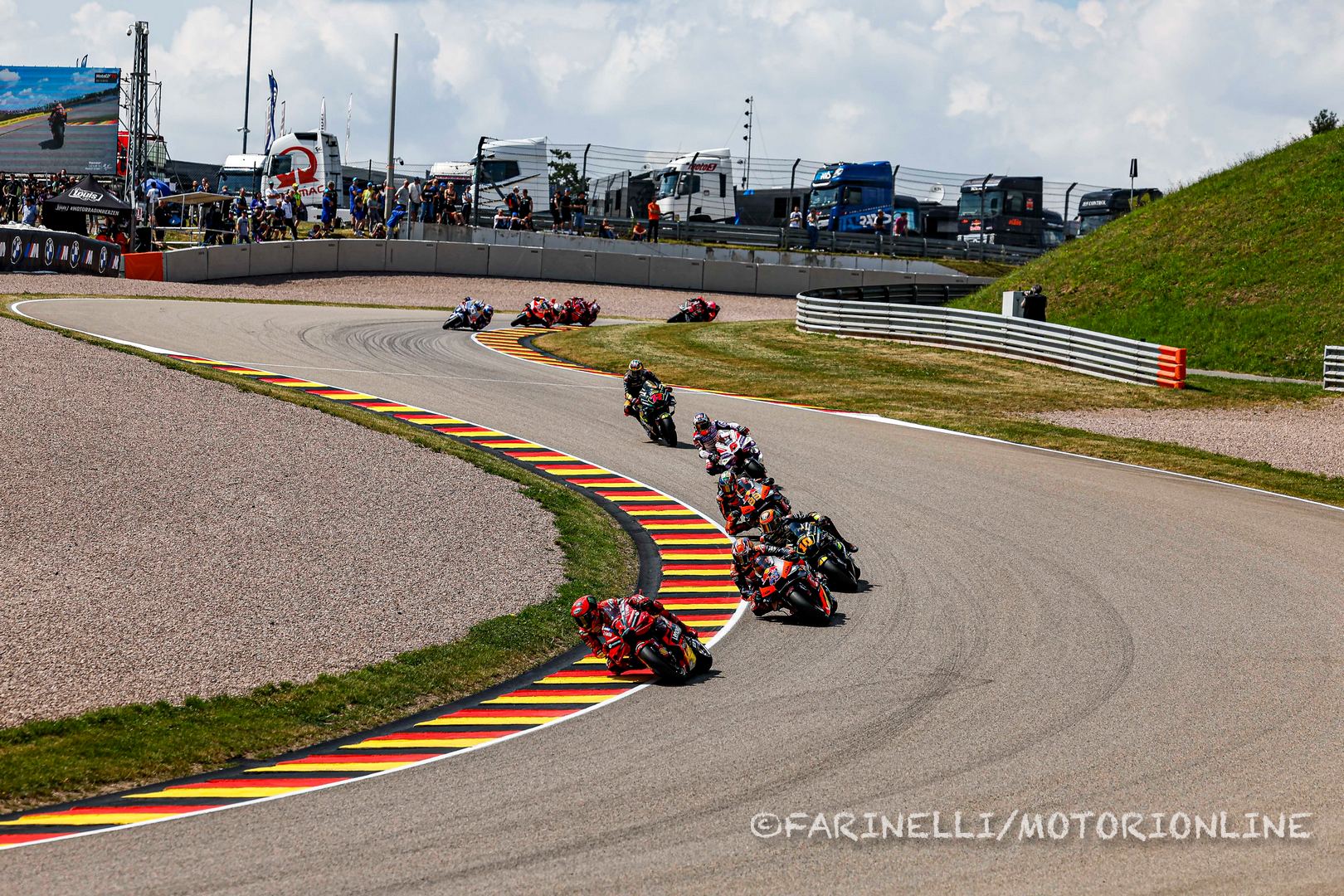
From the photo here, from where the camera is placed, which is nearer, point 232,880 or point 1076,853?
point 232,880

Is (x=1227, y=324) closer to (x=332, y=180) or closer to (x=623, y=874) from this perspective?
(x=623, y=874)

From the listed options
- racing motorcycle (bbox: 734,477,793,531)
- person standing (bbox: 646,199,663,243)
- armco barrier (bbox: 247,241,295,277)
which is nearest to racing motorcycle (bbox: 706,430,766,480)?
racing motorcycle (bbox: 734,477,793,531)

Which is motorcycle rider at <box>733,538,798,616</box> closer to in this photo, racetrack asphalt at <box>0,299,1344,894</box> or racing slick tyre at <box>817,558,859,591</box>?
racetrack asphalt at <box>0,299,1344,894</box>

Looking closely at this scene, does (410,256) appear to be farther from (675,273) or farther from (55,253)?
(55,253)

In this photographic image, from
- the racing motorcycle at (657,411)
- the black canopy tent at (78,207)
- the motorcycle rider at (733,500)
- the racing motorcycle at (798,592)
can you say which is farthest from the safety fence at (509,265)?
the racing motorcycle at (798,592)

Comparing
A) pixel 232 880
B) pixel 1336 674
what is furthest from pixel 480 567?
pixel 1336 674

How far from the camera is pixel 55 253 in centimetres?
3662

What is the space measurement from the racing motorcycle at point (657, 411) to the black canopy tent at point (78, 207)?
80.4ft

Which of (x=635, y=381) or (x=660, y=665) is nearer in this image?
(x=660, y=665)

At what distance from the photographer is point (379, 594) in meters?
12.2

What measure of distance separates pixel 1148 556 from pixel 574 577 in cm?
640

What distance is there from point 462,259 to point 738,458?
29.2 metres

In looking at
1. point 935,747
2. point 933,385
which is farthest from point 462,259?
point 935,747

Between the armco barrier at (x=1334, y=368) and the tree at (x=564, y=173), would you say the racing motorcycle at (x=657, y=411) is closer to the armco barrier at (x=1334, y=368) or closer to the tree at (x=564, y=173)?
the armco barrier at (x=1334, y=368)
